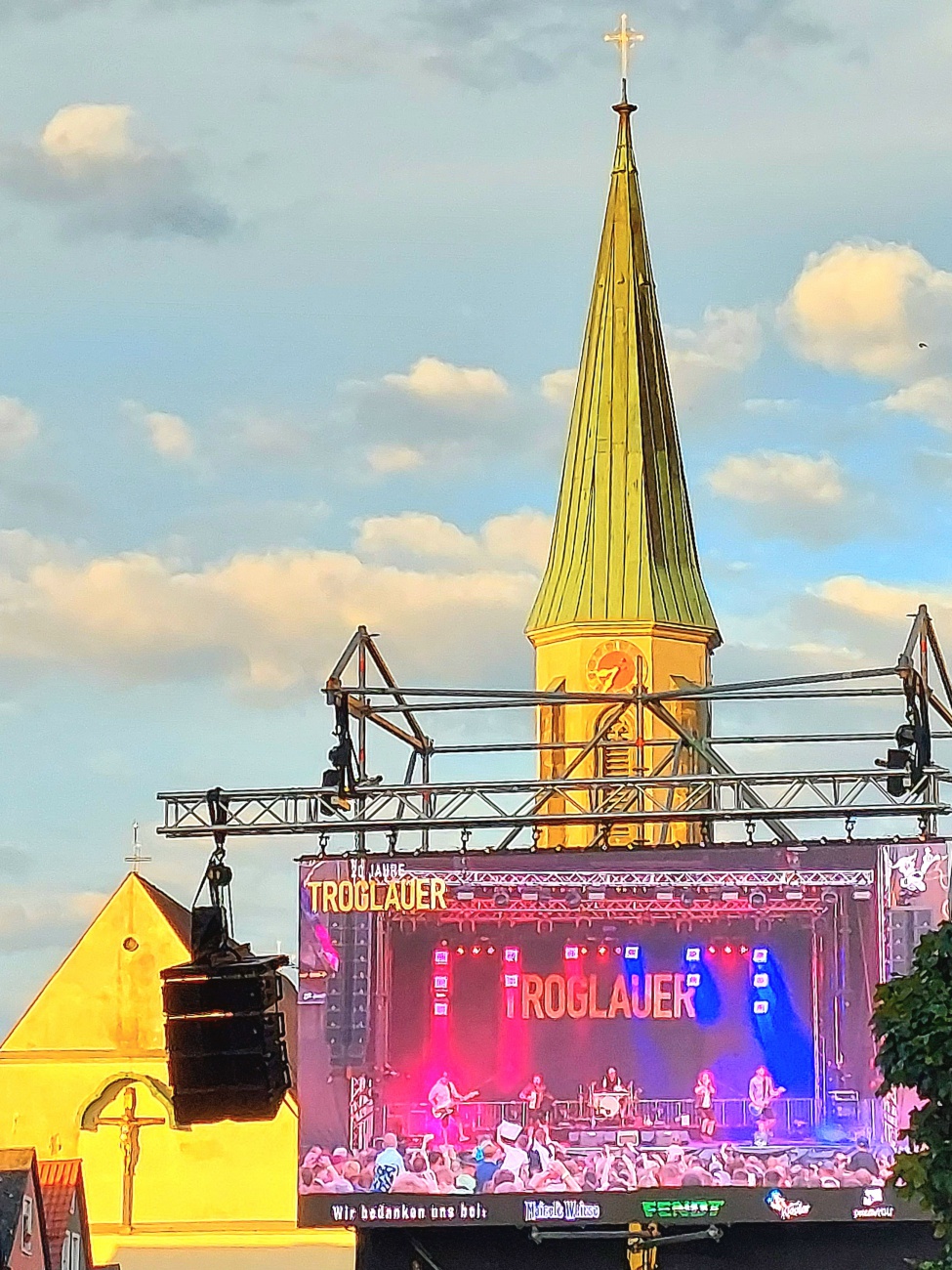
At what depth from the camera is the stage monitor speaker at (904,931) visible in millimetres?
25938

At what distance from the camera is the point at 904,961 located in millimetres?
25922

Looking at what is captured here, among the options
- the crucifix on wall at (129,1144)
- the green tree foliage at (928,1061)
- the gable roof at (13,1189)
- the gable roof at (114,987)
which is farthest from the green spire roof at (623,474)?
the green tree foliage at (928,1061)

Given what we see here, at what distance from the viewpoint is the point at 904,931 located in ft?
85.2

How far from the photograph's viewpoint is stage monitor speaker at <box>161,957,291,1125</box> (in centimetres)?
2372

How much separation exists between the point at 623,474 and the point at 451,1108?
54.5ft

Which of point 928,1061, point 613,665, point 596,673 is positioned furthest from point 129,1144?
Answer: point 928,1061

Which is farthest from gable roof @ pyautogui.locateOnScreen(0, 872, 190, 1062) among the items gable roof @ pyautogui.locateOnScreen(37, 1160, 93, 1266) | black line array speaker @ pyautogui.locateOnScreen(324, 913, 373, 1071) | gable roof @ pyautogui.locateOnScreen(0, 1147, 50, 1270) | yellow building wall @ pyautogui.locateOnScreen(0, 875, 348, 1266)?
black line array speaker @ pyautogui.locateOnScreen(324, 913, 373, 1071)

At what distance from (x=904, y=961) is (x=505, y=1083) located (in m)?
3.36

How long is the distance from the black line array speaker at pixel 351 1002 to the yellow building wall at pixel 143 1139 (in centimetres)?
1171

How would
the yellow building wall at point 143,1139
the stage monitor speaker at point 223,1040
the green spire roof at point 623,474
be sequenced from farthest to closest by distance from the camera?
1. the green spire roof at point 623,474
2. the yellow building wall at point 143,1139
3. the stage monitor speaker at point 223,1040

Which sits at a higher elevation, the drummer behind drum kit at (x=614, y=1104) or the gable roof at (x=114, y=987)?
the gable roof at (x=114, y=987)

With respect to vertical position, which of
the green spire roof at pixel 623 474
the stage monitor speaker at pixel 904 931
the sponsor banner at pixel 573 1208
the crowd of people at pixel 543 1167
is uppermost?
the green spire roof at pixel 623 474

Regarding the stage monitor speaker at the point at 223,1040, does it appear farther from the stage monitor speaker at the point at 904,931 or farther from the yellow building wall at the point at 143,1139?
the yellow building wall at the point at 143,1139

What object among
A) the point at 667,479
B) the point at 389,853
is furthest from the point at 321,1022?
the point at 667,479
